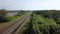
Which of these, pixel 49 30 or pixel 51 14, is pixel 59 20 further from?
pixel 49 30

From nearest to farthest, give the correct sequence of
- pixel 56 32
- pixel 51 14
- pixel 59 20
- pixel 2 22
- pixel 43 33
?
pixel 43 33 → pixel 56 32 → pixel 2 22 → pixel 59 20 → pixel 51 14

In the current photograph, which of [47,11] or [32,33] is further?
[47,11]

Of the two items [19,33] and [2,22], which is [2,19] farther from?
[19,33]

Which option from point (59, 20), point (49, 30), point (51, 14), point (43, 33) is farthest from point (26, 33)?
point (51, 14)

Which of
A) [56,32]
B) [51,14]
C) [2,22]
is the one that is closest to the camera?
[56,32]

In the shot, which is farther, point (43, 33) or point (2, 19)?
point (2, 19)

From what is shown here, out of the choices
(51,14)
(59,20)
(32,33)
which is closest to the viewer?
(32,33)

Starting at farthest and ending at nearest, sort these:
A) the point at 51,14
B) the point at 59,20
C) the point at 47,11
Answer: the point at 47,11
the point at 51,14
the point at 59,20

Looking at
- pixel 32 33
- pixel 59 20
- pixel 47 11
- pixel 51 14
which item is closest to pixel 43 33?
pixel 32 33

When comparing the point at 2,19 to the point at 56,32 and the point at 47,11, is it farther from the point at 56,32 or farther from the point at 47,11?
the point at 47,11
